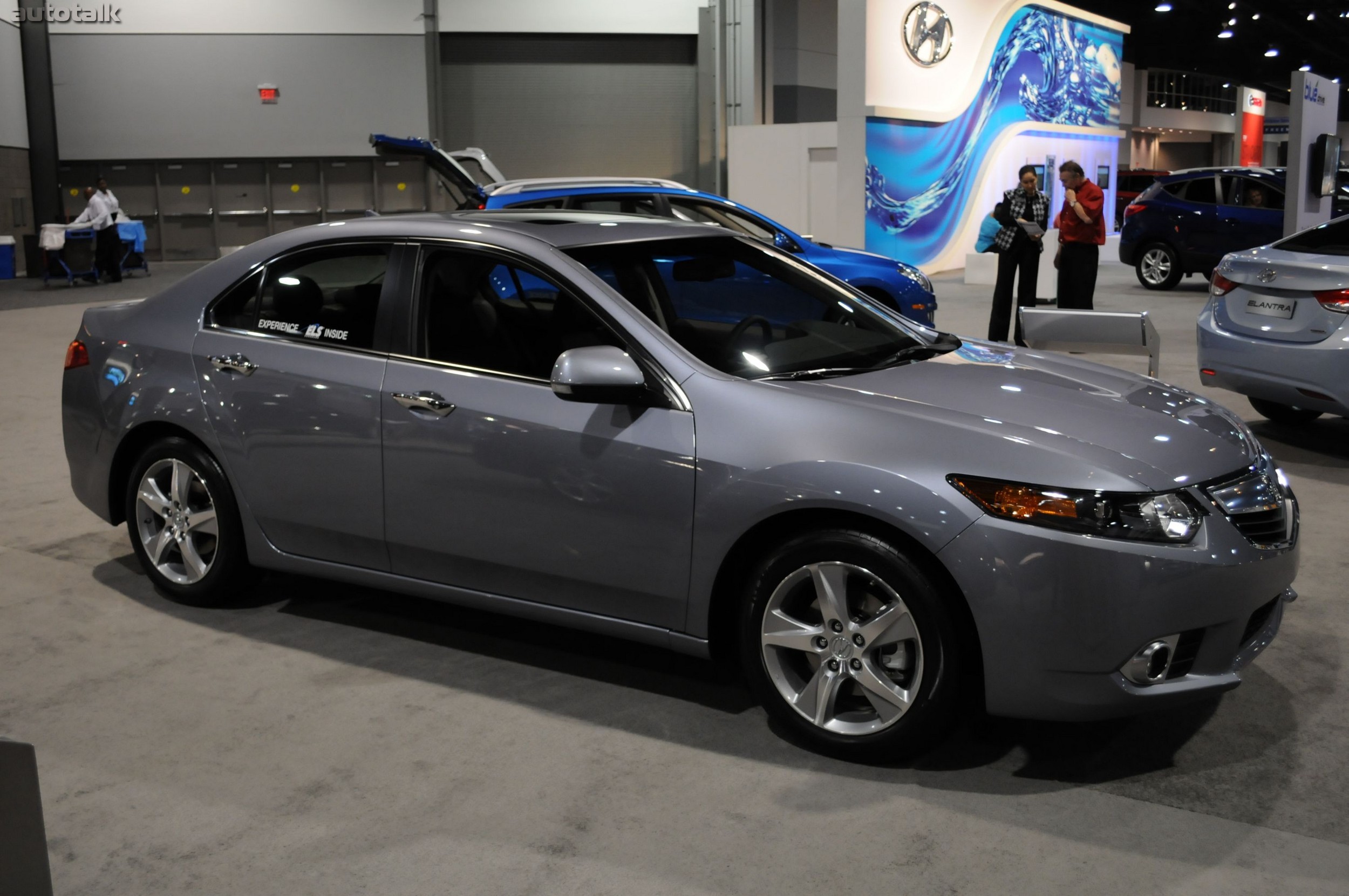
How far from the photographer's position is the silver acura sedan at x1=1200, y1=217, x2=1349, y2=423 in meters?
6.57

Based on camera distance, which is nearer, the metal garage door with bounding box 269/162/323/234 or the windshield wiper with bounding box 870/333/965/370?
the windshield wiper with bounding box 870/333/965/370

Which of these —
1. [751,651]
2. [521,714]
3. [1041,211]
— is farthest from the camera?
[1041,211]

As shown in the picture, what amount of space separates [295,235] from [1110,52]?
2553 centimetres

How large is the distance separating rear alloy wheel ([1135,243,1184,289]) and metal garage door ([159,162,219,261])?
1905 cm

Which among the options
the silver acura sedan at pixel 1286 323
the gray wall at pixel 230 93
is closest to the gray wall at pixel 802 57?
the gray wall at pixel 230 93

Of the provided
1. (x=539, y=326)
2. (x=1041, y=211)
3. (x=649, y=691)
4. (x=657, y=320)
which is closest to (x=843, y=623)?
(x=649, y=691)

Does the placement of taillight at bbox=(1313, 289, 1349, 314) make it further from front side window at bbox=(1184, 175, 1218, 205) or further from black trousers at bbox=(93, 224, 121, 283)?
black trousers at bbox=(93, 224, 121, 283)

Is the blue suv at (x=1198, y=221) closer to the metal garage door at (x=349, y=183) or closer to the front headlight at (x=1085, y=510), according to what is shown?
the front headlight at (x=1085, y=510)

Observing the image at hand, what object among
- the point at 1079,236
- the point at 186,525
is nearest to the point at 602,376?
the point at 186,525

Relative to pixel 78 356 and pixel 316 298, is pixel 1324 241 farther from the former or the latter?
pixel 78 356

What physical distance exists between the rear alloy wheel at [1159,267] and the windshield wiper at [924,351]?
585 inches

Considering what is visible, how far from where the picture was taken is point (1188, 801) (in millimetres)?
3209

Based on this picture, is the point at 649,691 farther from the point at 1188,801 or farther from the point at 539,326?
the point at 1188,801

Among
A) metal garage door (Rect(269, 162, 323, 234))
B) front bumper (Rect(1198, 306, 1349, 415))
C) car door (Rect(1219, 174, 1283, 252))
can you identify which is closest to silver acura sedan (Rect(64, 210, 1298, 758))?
front bumper (Rect(1198, 306, 1349, 415))
